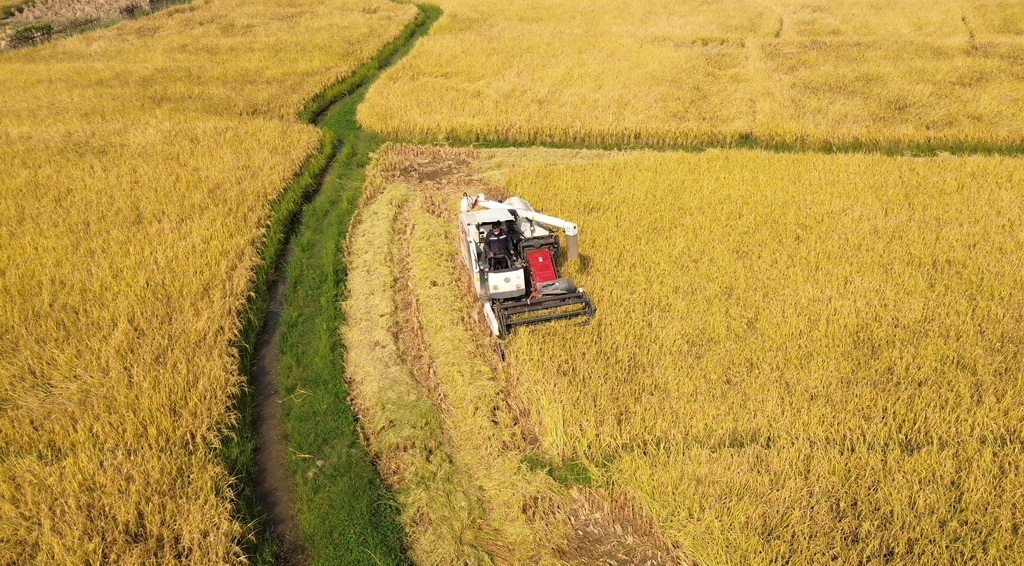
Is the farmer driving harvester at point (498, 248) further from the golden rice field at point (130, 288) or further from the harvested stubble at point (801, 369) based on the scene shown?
the golden rice field at point (130, 288)

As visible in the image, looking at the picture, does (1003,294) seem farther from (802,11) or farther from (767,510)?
(802,11)

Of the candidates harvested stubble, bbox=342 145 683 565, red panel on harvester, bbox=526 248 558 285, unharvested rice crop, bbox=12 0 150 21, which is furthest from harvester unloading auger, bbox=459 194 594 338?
unharvested rice crop, bbox=12 0 150 21

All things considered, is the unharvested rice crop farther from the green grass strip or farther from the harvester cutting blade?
the harvester cutting blade

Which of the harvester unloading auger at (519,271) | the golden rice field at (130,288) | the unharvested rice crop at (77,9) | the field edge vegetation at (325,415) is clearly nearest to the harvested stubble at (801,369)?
the harvester unloading auger at (519,271)

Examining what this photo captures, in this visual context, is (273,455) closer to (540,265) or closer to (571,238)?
(540,265)

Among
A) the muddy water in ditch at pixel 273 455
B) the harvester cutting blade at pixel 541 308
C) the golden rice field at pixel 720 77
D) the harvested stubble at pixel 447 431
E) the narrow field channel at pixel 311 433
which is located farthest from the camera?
the golden rice field at pixel 720 77

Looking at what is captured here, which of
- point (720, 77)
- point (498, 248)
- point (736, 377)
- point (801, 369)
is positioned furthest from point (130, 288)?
point (720, 77)

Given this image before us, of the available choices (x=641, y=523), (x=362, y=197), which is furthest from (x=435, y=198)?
(x=641, y=523)
